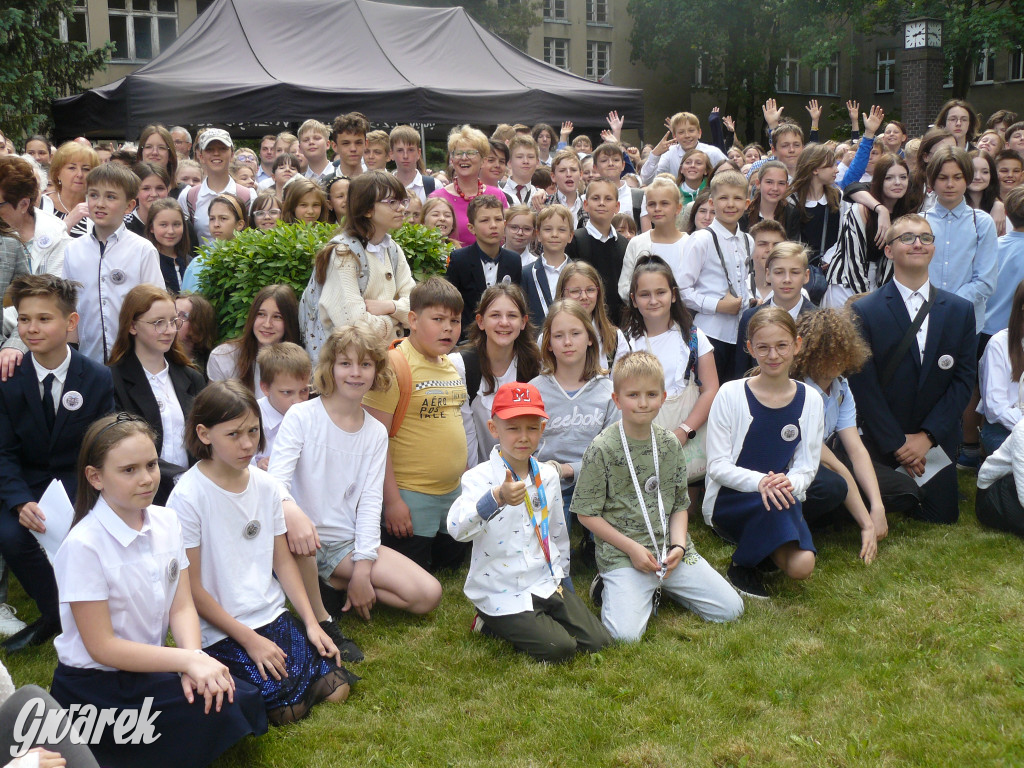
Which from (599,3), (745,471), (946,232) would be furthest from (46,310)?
(599,3)

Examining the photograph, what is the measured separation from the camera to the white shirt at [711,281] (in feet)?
19.7

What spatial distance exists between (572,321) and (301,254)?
1725mm

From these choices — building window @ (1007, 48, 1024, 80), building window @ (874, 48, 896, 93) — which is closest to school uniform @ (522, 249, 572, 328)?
building window @ (1007, 48, 1024, 80)

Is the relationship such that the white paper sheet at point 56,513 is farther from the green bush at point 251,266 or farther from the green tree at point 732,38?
the green tree at point 732,38

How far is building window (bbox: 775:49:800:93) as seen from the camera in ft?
135

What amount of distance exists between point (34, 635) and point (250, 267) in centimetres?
233

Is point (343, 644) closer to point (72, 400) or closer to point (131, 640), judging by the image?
point (131, 640)

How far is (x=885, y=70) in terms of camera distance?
40.9 meters

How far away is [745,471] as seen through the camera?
4633 mm

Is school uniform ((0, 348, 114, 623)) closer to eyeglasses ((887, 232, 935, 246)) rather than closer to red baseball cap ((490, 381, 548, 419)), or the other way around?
red baseball cap ((490, 381, 548, 419))

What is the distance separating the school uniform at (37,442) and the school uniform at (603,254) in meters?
3.32

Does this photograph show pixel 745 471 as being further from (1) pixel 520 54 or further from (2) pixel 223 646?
(1) pixel 520 54

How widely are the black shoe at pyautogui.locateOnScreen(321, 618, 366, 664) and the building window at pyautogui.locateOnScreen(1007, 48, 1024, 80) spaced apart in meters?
38.3

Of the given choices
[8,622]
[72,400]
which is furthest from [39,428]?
[8,622]
